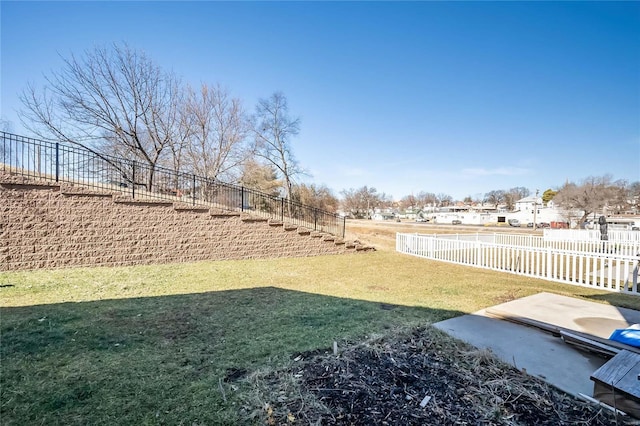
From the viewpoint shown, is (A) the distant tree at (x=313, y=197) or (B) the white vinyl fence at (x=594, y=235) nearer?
(B) the white vinyl fence at (x=594, y=235)

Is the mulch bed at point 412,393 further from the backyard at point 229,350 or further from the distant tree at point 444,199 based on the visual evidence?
the distant tree at point 444,199

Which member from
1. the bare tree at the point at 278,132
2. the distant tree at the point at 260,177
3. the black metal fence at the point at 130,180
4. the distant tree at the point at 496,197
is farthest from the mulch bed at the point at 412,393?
the distant tree at the point at 496,197

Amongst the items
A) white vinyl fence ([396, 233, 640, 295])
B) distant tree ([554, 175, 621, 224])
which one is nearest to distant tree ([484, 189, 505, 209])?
distant tree ([554, 175, 621, 224])

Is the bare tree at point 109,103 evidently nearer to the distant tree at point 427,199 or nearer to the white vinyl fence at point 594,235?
the white vinyl fence at point 594,235

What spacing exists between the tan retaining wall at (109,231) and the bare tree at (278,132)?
47.0 feet

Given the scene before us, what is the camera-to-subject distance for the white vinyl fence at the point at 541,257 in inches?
260

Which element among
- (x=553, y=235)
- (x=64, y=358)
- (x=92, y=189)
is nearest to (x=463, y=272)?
(x=64, y=358)

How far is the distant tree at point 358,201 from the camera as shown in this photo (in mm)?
67000

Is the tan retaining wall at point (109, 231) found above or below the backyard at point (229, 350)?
above

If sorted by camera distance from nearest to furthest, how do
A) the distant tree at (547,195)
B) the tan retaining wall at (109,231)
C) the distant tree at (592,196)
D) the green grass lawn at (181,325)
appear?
1. the green grass lawn at (181,325)
2. the tan retaining wall at (109,231)
3. the distant tree at (592,196)
4. the distant tree at (547,195)

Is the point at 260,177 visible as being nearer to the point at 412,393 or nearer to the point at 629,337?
the point at 412,393

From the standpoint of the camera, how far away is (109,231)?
7.93 meters

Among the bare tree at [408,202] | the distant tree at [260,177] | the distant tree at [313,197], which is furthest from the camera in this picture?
the bare tree at [408,202]

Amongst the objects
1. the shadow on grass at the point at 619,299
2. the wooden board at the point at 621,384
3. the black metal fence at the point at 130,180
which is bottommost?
the shadow on grass at the point at 619,299
